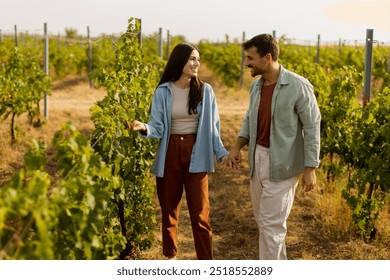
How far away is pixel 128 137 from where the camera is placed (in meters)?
4.58

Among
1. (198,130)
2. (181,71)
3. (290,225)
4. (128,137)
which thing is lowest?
(290,225)

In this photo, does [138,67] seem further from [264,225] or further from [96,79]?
[264,225]

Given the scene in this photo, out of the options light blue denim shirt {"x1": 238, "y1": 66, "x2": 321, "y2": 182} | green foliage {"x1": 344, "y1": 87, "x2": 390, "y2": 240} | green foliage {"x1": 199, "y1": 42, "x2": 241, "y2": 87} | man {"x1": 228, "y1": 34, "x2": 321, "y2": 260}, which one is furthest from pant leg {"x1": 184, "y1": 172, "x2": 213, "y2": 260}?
green foliage {"x1": 199, "y1": 42, "x2": 241, "y2": 87}

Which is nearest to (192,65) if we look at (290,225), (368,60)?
(290,225)

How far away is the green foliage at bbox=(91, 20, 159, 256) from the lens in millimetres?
4219

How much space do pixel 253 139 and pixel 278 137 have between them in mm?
210

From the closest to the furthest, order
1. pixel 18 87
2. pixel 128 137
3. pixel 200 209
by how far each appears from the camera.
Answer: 1. pixel 200 209
2. pixel 128 137
3. pixel 18 87

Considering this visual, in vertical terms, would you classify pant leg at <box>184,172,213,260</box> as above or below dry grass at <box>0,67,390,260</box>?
above

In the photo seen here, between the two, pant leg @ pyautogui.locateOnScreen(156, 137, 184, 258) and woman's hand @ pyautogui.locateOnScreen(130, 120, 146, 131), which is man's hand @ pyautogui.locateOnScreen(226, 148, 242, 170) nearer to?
pant leg @ pyautogui.locateOnScreen(156, 137, 184, 258)

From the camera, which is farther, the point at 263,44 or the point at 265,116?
the point at 265,116

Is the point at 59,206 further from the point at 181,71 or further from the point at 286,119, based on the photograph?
the point at 181,71

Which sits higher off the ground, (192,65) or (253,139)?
(192,65)

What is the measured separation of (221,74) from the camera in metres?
18.8

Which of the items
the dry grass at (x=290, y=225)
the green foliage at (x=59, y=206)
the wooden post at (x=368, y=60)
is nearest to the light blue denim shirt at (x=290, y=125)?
the green foliage at (x=59, y=206)
